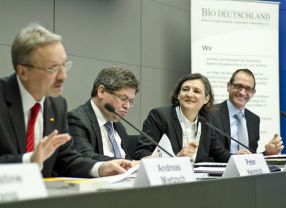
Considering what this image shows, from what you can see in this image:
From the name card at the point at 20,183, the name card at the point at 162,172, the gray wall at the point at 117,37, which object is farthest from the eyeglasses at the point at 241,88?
the name card at the point at 20,183

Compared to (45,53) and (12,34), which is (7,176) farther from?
(12,34)

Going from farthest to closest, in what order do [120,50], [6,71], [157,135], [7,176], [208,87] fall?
[120,50]
[6,71]
[208,87]
[157,135]
[7,176]

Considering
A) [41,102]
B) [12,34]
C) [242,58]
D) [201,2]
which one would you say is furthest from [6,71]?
[242,58]

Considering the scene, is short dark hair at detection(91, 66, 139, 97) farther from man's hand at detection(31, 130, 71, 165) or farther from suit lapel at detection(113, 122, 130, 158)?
man's hand at detection(31, 130, 71, 165)

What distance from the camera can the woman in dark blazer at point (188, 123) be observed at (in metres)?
3.31

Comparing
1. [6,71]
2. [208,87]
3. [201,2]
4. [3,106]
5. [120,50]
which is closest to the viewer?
[3,106]

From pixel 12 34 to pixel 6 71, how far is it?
33cm

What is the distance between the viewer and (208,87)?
3596 mm

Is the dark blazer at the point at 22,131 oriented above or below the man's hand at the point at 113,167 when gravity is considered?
above

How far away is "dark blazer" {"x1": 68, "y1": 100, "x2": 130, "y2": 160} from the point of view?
262 cm

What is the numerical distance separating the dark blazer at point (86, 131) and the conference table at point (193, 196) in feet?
3.05

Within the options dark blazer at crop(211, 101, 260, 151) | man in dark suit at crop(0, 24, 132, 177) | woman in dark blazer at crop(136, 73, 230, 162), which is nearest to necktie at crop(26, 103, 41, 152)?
man in dark suit at crop(0, 24, 132, 177)

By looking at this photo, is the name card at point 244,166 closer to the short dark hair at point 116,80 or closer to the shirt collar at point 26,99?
the shirt collar at point 26,99

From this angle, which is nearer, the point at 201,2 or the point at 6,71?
the point at 6,71
